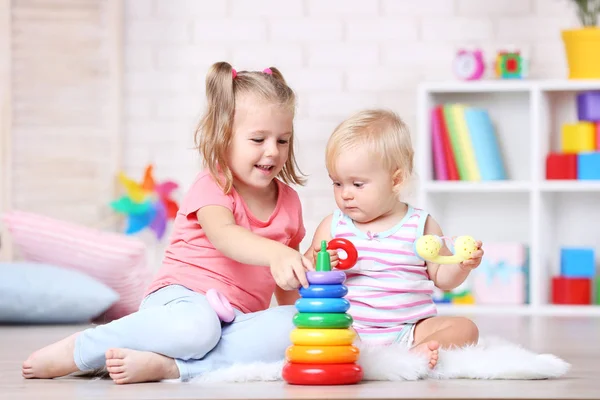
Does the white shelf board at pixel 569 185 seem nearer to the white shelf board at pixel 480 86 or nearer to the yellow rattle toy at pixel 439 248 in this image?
the white shelf board at pixel 480 86

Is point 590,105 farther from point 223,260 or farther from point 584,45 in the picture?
point 223,260

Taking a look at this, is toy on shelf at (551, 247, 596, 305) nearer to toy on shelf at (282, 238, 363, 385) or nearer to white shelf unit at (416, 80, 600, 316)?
white shelf unit at (416, 80, 600, 316)

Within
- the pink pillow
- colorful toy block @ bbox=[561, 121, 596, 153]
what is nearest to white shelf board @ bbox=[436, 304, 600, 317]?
colorful toy block @ bbox=[561, 121, 596, 153]

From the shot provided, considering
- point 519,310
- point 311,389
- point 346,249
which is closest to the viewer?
point 311,389

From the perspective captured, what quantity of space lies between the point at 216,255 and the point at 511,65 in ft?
7.01

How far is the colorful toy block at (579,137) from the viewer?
3.72 m

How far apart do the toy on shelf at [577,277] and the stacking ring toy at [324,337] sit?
2.27m

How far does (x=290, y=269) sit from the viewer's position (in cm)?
161

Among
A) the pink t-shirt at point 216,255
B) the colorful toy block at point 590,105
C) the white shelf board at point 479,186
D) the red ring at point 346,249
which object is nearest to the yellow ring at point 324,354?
the red ring at point 346,249

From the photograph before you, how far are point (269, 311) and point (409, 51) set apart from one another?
233cm

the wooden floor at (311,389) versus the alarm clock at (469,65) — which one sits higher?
the alarm clock at (469,65)

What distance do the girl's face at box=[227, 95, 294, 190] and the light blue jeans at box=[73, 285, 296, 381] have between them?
255mm

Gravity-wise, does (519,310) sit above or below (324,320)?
below

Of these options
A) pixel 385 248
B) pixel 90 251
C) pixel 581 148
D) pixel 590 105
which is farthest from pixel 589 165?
pixel 385 248
